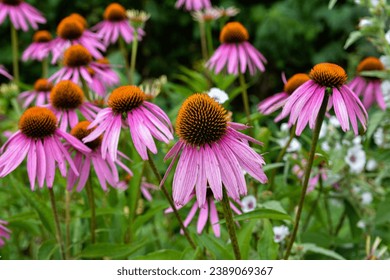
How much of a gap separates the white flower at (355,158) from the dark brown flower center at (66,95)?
0.66 metres

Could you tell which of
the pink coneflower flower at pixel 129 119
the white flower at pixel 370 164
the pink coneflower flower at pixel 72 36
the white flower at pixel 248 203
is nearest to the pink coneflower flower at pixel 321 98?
the pink coneflower flower at pixel 129 119

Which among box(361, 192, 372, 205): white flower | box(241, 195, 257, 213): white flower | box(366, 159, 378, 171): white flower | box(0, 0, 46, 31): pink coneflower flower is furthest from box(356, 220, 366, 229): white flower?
box(0, 0, 46, 31): pink coneflower flower

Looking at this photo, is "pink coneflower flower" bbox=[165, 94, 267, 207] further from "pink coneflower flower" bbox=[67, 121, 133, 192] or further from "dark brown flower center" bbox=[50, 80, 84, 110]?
"dark brown flower center" bbox=[50, 80, 84, 110]

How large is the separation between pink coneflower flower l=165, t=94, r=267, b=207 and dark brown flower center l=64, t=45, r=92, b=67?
61 cm

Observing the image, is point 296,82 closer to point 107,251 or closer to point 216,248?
point 216,248

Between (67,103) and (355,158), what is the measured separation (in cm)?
70

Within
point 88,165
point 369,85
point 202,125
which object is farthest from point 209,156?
point 369,85

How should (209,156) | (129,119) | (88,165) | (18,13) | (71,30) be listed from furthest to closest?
(18,13)
(71,30)
(88,165)
(129,119)
(209,156)

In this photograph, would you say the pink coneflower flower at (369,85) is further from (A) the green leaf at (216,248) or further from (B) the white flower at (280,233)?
(A) the green leaf at (216,248)

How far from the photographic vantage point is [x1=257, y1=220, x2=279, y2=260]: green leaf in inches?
40.0

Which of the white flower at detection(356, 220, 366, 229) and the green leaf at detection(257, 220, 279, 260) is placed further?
the white flower at detection(356, 220, 366, 229)

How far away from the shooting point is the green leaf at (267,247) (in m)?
1.02

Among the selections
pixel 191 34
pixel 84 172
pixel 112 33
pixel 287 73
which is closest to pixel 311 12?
pixel 287 73

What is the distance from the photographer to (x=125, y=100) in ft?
3.20
